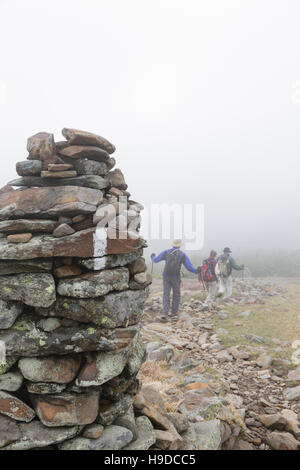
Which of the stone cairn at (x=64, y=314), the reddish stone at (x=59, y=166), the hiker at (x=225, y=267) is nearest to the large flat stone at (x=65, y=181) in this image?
the stone cairn at (x=64, y=314)

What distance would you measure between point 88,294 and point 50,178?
2556mm

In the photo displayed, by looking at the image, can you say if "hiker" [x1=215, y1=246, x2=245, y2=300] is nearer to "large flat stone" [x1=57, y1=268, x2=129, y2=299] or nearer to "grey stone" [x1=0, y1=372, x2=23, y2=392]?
"large flat stone" [x1=57, y1=268, x2=129, y2=299]

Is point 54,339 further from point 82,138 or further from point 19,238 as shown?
point 82,138

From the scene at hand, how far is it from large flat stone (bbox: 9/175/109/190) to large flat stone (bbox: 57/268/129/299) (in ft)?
5.98

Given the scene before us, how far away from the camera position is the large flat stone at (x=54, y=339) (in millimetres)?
5305

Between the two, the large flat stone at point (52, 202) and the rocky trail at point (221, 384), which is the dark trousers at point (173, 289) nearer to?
the rocky trail at point (221, 384)

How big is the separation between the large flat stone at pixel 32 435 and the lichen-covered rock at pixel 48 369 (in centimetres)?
82

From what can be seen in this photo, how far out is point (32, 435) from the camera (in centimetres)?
518

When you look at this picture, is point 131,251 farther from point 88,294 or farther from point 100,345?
point 100,345

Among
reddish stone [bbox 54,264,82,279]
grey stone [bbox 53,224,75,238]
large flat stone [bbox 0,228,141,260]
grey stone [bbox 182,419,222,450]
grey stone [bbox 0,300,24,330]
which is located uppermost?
grey stone [bbox 53,224,75,238]

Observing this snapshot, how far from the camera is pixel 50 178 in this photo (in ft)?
19.8

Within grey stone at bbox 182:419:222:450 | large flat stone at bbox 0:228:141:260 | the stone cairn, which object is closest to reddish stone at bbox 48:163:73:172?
the stone cairn

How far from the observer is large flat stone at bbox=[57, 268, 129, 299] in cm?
534

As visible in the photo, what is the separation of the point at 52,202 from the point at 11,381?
3.43 m
